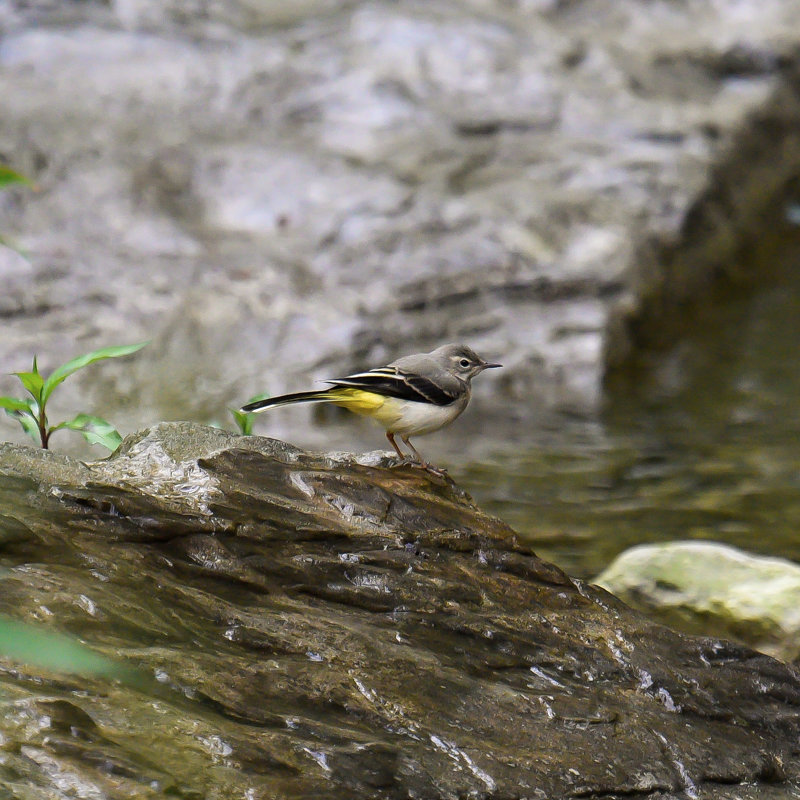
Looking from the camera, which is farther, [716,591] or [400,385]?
[716,591]

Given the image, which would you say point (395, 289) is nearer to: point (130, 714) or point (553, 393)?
point (553, 393)

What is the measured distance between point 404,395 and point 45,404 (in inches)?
59.8

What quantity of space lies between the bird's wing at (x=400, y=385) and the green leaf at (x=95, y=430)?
0.95m

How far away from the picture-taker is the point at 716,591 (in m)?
5.64

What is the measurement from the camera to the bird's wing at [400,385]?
15.7ft

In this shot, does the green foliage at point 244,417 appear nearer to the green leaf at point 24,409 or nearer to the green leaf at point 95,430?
the green leaf at point 95,430

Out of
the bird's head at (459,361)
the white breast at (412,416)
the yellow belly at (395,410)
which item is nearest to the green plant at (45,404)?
the yellow belly at (395,410)

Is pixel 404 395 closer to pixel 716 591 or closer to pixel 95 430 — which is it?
pixel 95 430

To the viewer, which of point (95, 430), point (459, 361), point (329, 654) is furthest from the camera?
point (459, 361)

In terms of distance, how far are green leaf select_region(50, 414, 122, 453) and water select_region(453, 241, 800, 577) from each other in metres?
3.27

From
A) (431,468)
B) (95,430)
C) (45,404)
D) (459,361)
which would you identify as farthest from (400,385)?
(45,404)

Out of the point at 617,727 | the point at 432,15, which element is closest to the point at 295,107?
the point at 432,15

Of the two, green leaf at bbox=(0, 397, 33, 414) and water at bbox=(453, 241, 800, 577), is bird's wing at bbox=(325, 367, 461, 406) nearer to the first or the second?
green leaf at bbox=(0, 397, 33, 414)

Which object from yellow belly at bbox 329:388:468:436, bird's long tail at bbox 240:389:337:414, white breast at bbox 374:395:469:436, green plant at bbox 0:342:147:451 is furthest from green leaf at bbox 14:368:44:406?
white breast at bbox 374:395:469:436
